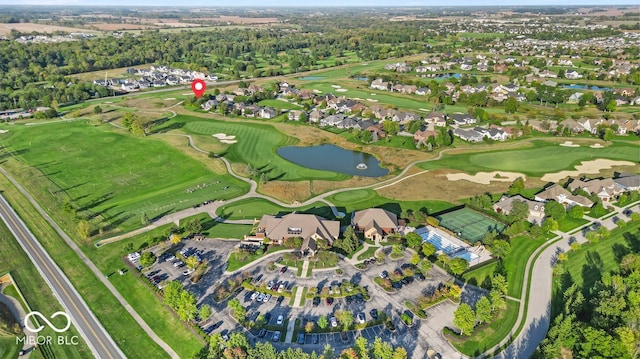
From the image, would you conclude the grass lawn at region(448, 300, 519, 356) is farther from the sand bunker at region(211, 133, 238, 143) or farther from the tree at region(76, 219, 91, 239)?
the sand bunker at region(211, 133, 238, 143)

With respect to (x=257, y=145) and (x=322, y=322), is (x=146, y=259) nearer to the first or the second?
(x=322, y=322)

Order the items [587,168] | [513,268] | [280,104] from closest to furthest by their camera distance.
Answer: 1. [513,268]
2. [587,168]
3. [280,104]

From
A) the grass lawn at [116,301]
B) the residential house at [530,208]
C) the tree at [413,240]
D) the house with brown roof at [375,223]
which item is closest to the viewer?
the grass lawn at [116,301]

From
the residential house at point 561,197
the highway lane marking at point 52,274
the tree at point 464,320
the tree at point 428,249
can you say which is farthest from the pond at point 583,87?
the highway lane marking at point 52,274

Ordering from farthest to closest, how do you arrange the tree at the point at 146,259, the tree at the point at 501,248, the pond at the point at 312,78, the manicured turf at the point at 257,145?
the pond at the point at 312,78 < the manicured turf at the point at 257,145 < the tree at the point at 501,248 < the tree at the point at 146,259

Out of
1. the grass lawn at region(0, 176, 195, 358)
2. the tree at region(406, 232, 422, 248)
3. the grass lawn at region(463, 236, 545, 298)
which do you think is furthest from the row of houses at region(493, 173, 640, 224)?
the grass lawn at region(0, 176, 195, 358)

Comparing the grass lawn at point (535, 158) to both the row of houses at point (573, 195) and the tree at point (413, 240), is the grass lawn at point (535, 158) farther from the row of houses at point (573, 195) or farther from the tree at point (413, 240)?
the tree at point (413, 240)

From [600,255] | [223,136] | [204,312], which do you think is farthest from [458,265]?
[223,136]
